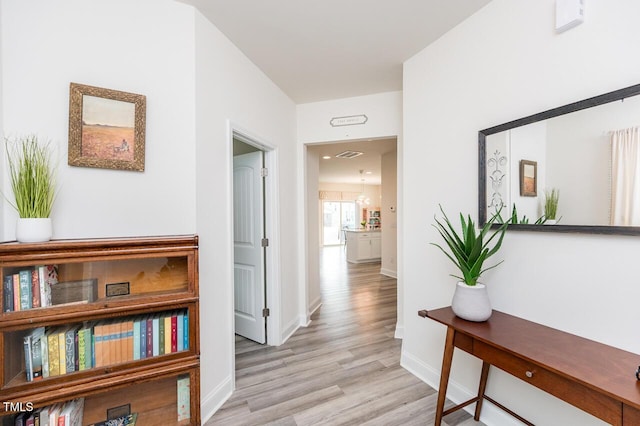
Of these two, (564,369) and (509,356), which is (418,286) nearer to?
(509,356)

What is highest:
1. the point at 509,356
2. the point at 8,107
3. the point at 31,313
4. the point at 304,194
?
the point at 8,107

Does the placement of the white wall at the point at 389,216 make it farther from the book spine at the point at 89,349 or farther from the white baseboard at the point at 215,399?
the book spine at the point at 89,349

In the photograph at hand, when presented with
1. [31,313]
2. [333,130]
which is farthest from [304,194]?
[31,313]

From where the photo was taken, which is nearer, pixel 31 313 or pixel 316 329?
pixel 31 313

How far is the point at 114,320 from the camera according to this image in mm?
1416

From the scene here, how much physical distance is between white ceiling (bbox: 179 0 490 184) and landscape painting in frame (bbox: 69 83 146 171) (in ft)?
2.67

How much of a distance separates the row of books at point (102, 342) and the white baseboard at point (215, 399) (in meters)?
0.58

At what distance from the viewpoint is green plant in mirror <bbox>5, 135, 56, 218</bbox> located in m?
1.25

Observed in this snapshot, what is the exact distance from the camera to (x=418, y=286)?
229 centimetres

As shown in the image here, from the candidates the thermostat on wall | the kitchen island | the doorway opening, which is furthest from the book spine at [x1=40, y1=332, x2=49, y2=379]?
the doorway opening

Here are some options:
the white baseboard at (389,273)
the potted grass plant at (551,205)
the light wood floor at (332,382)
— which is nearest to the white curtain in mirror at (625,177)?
the potted grass plant at (551,205)

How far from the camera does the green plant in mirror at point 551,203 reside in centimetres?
139

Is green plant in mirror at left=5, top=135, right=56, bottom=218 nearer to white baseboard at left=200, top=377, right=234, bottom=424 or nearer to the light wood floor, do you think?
white baseboard at left=200, top=377, right=234, bottom=424

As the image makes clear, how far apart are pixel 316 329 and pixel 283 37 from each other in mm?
3033
